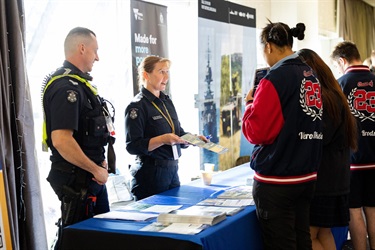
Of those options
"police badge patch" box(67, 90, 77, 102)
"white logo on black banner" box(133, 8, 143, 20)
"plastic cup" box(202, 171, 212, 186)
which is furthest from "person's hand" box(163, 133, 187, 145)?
"white logo on black banner" box(133, 8, 143, 20)

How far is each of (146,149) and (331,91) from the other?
104cm

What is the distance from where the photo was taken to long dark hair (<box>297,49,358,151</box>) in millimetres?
2363

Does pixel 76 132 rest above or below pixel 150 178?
above

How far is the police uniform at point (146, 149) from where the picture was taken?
2.80 m

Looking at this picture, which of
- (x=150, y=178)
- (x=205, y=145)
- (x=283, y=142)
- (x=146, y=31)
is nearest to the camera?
(x=283, y=142)

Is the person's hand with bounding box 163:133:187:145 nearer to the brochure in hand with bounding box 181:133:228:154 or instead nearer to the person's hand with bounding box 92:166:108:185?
the brochure in hand with bounding box 181:133:228:154

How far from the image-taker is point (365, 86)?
3.06 meters

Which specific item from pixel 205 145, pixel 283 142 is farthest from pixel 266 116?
pixel 205 145

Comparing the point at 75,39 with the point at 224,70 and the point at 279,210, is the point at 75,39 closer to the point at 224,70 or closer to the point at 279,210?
the point at 279,210

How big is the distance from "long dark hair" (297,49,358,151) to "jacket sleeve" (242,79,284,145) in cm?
44

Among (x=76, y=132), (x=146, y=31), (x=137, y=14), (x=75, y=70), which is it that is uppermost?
(x=137, y=14)

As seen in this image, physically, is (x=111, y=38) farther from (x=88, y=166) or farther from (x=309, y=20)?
(x=309, y=20)

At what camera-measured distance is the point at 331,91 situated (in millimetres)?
2398

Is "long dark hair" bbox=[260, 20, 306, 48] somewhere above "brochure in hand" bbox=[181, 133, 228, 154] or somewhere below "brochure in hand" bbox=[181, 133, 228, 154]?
above
